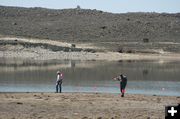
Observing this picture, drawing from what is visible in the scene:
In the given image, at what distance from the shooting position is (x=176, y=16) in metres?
118

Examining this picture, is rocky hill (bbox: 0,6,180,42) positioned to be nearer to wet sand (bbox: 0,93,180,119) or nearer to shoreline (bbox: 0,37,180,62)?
shoreline (bbox: 0,37,180,62)

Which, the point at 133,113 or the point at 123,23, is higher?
the point at 123,23

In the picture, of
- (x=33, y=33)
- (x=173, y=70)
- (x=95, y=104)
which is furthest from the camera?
(x=33, y=33)

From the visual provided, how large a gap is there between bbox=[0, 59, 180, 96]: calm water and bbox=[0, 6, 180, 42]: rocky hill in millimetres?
35151

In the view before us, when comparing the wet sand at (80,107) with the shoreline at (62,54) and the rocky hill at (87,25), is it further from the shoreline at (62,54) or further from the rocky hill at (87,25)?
the rocky hill at (87,25)

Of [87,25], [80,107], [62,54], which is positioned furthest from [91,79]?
[87,25]

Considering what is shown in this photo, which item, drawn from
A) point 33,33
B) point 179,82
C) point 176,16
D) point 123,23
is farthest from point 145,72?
point 176,16

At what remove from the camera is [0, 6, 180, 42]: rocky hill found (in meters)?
88.2

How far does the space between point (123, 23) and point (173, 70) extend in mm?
49861

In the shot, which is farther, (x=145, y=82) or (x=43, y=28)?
(x=43, y=28)

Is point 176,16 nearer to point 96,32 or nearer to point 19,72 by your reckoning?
point 96,32

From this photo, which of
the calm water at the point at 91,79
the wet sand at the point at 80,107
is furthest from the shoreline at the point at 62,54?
the wet sand at the point at 80,107

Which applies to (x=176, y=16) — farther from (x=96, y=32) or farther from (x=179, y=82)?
(x=179, y=82)

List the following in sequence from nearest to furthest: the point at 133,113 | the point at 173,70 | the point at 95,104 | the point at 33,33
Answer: the point at 133,113 < the point at 95,104 < the point at 173,70 < the point at 33,33
